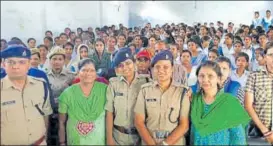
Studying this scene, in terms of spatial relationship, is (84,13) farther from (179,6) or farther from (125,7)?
(179,6)

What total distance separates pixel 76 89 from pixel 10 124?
1.95ft

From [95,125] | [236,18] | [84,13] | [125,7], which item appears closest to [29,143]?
[95,125]

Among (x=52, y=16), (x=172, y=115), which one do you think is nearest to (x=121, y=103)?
(x=172, y=115)

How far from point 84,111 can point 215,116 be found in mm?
1051

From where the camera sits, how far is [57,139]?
11.2 ft

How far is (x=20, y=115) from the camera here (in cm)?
280

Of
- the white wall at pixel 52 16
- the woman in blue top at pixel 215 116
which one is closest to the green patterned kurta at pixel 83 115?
the woman in blue top at pixel 215 116

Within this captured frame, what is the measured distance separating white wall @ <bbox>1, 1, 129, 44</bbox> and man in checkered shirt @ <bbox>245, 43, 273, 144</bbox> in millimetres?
6242

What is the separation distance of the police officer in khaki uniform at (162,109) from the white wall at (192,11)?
1254 centimetres

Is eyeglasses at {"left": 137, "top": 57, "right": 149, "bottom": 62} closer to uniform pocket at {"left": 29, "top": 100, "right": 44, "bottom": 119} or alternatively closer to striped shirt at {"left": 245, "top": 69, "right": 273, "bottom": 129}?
striped shirt at {"left": 245, "top": 69, "right": 273, "bottom": 129}

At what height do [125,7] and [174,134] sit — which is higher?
[125,7]

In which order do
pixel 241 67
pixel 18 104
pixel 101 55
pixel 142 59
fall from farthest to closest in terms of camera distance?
pixel 101 55 → pixel 241 67 → pixel 142 59 → pixel 18 104

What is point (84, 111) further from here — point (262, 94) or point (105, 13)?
point (105, 13)

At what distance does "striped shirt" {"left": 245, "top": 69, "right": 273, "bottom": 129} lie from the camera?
3.19 metres
